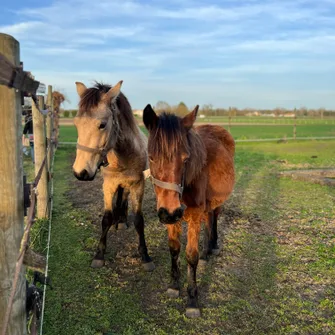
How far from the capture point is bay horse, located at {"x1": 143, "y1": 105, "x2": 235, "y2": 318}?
2.63 meters

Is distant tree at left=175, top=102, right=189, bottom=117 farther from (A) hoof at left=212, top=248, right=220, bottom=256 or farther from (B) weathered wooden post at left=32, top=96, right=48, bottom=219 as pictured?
(B) weathered wooden post at left=32, top=96, right=48, bottom=219

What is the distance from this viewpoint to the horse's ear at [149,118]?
8.95ft

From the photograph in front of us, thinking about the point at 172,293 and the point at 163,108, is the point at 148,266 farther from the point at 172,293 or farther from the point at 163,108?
the point at 163,108

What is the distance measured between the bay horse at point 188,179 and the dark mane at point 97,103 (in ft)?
2.88

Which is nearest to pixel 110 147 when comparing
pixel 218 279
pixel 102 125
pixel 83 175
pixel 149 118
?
pixel 102 125

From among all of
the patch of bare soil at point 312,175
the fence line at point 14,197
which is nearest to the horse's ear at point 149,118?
the fence line at point 14,197

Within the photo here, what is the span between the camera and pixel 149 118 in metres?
2.79

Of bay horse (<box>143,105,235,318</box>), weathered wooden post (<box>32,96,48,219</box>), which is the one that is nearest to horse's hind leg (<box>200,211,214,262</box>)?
bay horse (<box>143,105,235,318</box>)

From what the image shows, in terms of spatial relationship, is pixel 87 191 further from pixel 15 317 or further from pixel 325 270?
pixel 15 317

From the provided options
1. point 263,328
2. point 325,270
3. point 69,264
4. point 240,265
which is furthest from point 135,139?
point 325,270

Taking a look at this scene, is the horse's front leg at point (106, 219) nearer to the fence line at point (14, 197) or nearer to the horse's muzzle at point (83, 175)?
the horse's muzzle at point (83, 175)

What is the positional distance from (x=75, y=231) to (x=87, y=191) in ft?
9.52

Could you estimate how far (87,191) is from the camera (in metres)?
8.13

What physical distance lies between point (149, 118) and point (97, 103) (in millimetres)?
900
